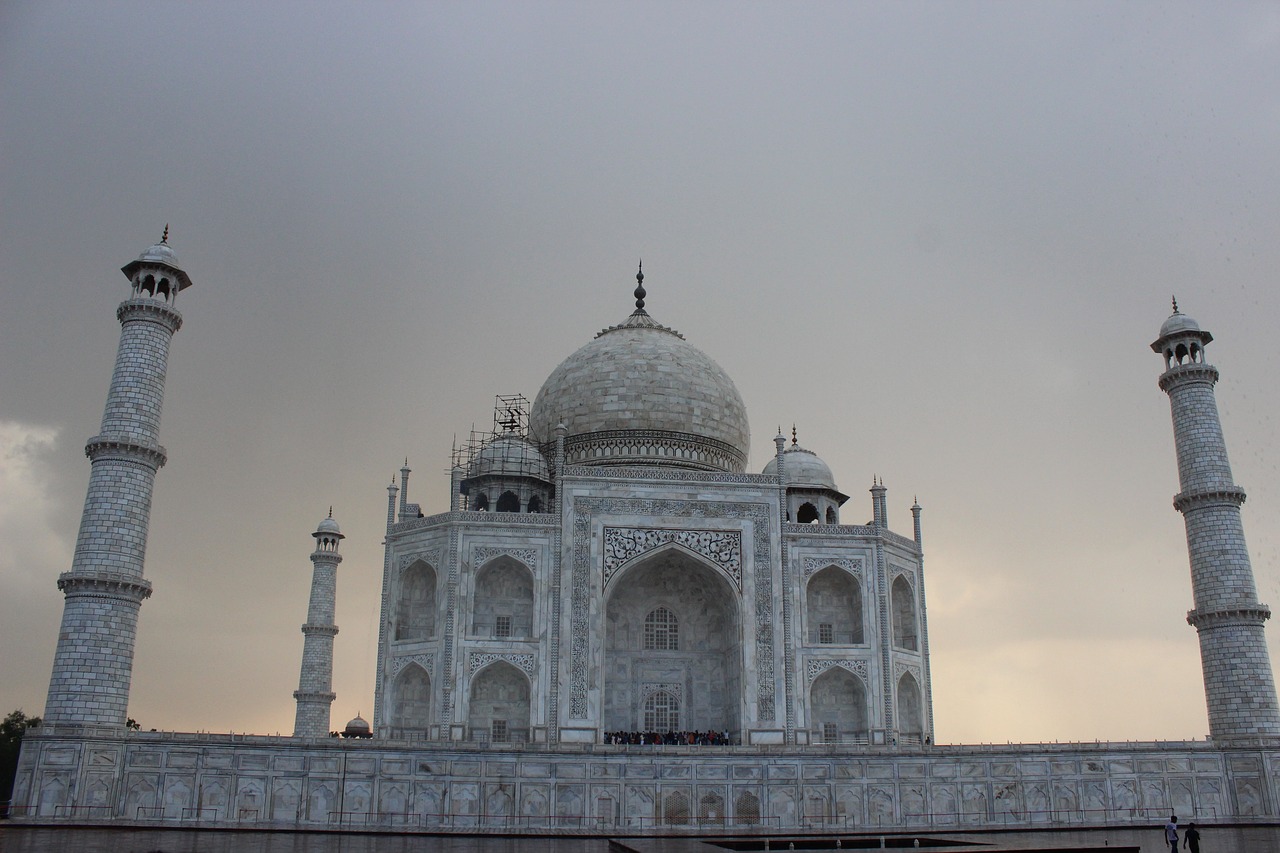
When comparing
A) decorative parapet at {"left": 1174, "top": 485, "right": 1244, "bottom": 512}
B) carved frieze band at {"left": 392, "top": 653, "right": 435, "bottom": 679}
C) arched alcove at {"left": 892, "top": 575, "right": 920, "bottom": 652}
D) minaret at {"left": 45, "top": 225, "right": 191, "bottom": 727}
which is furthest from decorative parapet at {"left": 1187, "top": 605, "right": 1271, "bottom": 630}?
minaret at {"left": 45, "top": 225, "right": 191, "bottom": 727}

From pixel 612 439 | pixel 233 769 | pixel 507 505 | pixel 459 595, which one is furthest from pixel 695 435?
pixel 233 769

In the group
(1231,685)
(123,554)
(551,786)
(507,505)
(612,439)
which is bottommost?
(551,786)

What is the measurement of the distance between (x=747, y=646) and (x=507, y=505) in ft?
21.5

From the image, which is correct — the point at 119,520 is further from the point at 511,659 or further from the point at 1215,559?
the point at 1215,559

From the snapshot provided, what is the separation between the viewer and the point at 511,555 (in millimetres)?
23281

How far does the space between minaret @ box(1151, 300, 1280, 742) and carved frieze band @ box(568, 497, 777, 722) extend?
8.51 m

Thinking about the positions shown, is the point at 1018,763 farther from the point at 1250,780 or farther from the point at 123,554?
the point at 123,554

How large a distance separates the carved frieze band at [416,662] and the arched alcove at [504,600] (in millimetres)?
1103

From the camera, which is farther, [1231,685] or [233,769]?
[1231,685]

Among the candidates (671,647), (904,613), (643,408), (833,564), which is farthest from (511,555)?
(904,613)

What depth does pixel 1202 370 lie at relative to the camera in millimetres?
23219

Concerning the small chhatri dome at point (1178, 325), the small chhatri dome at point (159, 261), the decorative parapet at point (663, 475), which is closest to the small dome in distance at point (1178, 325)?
the small chhatri dome at point (1178, 325)

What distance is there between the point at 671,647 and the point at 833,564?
162 inches

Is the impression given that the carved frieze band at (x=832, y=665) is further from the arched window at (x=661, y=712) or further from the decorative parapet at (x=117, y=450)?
the decorative parapet at (x=117, y=450)
